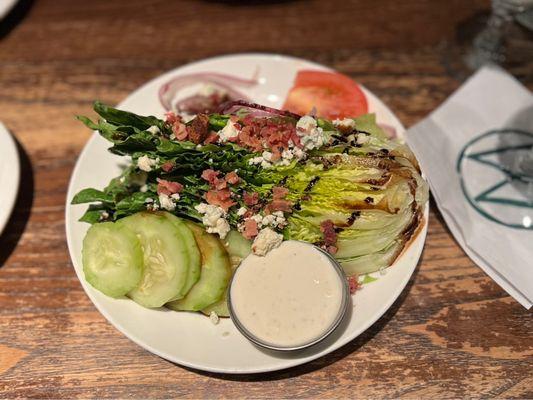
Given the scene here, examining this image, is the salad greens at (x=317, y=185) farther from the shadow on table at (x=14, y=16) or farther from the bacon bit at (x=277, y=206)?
the shadow on table at (x=14, y=16)

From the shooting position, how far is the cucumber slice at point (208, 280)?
2377 mm

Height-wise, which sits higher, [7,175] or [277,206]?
[277,206]

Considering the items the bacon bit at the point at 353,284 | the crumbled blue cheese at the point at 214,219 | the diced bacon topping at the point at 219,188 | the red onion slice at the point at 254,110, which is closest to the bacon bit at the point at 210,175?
the diced bacon topping at the point at 219,188

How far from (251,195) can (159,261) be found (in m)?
0.53

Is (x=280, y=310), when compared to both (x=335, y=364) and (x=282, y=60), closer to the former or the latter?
(x=335, y=364)

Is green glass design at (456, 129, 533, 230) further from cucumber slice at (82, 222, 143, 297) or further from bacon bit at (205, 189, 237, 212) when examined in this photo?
cucumber slice at (82, 222, 143, 297)

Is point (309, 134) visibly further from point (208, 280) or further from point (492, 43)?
point (492, 43)

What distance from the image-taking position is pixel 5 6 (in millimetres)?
3814

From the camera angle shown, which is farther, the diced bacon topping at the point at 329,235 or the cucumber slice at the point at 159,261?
the diced bacon topping at the point at 329,235

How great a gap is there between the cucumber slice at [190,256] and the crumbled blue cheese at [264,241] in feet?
0.86

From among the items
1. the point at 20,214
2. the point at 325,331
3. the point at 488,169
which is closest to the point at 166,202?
the point at 325,331

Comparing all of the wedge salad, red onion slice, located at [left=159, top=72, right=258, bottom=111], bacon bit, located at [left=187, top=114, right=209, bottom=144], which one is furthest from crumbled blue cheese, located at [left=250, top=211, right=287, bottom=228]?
red onion slice, located at [left=159, top=72, right=258, bottom=111]

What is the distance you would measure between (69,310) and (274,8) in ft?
9.32

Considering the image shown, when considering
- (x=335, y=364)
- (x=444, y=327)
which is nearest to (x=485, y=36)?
(x=444, y=327)
